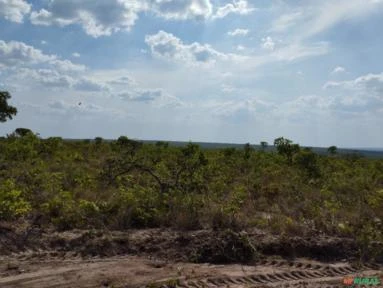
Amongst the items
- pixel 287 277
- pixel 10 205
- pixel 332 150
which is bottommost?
pixel 287 277

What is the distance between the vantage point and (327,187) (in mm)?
10977

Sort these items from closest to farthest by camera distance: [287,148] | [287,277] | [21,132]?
[287,277] → [287,148] → [21,132]

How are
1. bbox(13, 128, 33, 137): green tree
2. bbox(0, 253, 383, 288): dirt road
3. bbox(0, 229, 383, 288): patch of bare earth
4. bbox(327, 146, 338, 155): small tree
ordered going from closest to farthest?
bbox(0, 253, 383, 288): dirt road → bbox(0, 229, 383, 288): patch of bare earth → bbox(13, 128, 33, 137): green tree → bbox(327, 146, 338, 155): small tree

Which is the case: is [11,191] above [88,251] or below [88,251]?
above

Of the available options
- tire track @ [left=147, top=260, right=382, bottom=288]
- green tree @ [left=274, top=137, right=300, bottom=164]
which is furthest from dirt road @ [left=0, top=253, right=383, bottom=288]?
green tree @ [left=274, top=137, right=300, bottom=164]

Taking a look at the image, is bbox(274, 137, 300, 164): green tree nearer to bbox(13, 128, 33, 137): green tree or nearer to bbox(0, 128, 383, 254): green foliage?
bbox(0, 128, 383, 254): green foliage

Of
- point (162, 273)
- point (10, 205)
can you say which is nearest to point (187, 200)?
point (162, 273)

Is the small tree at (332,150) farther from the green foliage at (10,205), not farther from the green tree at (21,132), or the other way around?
the green foliage at (10,205)

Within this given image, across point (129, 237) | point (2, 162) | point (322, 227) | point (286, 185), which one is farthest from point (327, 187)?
point (2, 162)

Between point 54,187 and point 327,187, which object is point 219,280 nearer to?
point 54,187

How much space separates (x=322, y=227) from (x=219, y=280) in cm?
288

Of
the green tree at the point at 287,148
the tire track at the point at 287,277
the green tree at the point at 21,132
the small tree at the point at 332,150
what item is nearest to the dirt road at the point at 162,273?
the tire track at the point at 287,277

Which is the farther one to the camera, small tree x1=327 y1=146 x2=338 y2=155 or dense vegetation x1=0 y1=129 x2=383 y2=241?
small tree x1=327 y1=146 x2=338 y2=155

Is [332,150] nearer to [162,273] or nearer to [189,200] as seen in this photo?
[189,200]
